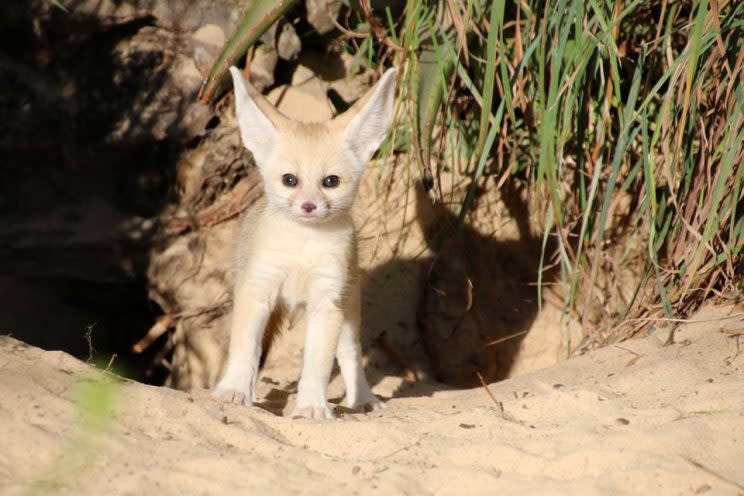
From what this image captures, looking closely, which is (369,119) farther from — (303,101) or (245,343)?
(303,101)

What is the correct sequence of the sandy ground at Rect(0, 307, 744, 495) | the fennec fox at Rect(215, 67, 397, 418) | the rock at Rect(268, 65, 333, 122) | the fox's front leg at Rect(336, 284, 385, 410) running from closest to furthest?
the sandy ground at Rect(0, 307, 744, 495), the fennec fox at Rect(215, 67, 397, 418), the fox's front leg at Rect(336, 284, 385, 410), the rock at Rect(268, 65, 333, 122)

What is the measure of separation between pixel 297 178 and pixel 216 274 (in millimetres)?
1729

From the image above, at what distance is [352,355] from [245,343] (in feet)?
2.13

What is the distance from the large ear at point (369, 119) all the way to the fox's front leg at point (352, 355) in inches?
23.6

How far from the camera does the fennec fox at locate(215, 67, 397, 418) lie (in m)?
3.33

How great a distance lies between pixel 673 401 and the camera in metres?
2.72

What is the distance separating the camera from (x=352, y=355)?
3820 millimetres

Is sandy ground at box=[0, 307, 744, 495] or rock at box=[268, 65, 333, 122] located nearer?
sandy ground at box=[0, 307, 744, 495]

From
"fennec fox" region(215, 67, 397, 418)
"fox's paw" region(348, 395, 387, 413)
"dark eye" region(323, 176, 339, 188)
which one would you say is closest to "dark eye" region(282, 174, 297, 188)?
"fennec fox" region(215, 67, 397, 418)

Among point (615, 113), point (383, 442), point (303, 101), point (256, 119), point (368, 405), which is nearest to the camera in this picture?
point (383, 442)

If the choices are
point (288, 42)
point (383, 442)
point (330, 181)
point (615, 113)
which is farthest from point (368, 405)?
point (288, 42)

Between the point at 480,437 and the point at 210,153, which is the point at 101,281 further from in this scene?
the point at 480,437

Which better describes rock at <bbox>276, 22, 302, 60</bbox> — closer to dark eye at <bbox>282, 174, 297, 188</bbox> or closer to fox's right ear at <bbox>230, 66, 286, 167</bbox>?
fox's right ear at <bbox>230, 66, 286, 167</bbox>

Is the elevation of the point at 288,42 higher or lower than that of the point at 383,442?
higher
